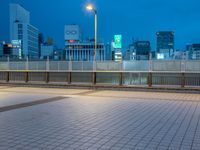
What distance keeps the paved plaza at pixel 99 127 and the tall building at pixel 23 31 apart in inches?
5064

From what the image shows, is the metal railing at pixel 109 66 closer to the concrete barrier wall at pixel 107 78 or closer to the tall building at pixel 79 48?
the concrete barrier wall at pixel 107 78

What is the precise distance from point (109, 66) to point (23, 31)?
446ft

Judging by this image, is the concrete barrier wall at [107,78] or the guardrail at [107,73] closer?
the guardrail at [107,73]

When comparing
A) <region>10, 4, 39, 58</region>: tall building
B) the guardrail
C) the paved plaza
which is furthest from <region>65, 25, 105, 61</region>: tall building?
the paved plaza

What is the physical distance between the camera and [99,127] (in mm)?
8484

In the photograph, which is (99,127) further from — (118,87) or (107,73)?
(107,73)

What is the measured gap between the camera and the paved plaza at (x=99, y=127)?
6.64m

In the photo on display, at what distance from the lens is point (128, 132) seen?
7805mm

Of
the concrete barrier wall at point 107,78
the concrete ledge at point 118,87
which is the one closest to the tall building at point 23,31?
the concrete barrier wall at point 107,78

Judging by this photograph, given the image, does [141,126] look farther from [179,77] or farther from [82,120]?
[179,77]

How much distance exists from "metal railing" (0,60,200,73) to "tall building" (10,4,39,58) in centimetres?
11530

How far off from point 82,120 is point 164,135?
294cm

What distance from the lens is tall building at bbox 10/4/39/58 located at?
5753 inches

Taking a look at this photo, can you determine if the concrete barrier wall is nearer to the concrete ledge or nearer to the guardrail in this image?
the guardrail
